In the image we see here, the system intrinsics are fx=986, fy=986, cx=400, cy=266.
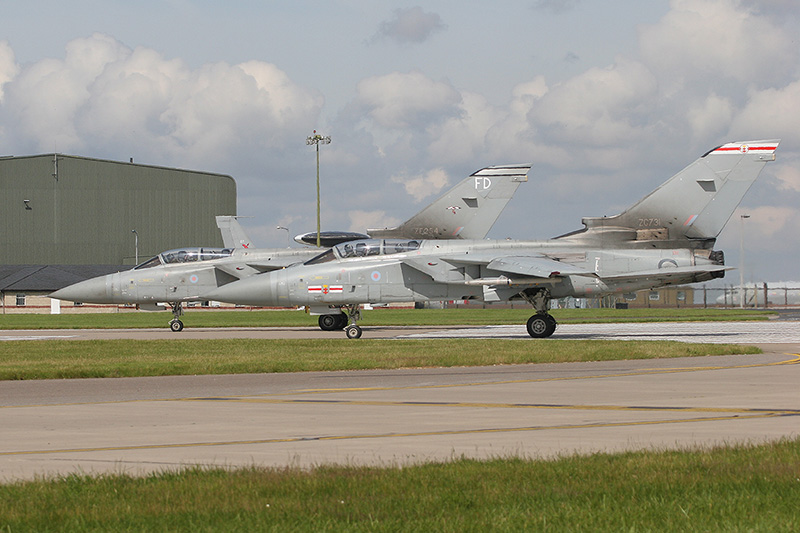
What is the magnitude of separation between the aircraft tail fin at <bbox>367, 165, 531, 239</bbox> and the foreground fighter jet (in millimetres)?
2649

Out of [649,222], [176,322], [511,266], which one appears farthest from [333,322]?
[649,222]

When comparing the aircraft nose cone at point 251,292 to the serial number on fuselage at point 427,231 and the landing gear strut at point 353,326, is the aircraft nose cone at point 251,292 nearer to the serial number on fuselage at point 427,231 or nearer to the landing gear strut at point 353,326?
the landing gear strut at point 353,326

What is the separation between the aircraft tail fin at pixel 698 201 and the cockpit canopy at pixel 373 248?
6275 mm

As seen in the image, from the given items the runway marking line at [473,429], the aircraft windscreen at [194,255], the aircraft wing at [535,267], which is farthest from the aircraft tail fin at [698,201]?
the runway marking line at [473,429]

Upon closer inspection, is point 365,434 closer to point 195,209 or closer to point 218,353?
point 218,353

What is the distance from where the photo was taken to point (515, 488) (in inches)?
274

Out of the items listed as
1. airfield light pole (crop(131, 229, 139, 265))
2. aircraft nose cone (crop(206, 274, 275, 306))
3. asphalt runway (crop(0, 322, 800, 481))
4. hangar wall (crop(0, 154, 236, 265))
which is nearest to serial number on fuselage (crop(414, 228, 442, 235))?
aircraft nose cone (crop(206, 274, 275, 306))

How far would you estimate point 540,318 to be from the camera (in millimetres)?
30062

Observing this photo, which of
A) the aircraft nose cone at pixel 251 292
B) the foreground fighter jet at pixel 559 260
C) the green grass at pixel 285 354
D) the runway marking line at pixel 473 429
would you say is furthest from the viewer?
the aircraft nose cone at pixel 251 292

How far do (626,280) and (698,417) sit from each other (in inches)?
Result: 736

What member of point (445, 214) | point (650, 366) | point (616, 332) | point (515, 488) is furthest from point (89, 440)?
point (616, 332)

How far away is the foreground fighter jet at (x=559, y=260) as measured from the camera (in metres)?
29.5

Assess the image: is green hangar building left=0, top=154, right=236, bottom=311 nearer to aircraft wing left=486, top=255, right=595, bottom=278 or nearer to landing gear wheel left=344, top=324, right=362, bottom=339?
landing gear wheel left=344, top=324, right=362, bottom=339

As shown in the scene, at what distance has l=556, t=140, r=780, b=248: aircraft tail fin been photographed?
29500 millimetres
